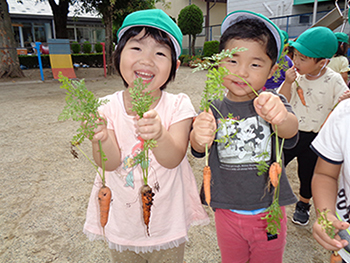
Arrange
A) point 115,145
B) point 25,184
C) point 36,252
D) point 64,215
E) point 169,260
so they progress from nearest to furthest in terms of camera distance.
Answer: point 115,145, point 169,260, point 36,252, point 64,215, point 25,184

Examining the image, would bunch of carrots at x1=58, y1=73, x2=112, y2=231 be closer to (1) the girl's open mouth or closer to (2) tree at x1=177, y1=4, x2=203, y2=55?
(1) the girl's open mouth

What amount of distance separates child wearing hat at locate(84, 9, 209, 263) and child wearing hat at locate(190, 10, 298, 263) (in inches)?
8.5

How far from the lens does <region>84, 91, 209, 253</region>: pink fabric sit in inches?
66.1

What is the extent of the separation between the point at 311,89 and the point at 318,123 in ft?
1.31

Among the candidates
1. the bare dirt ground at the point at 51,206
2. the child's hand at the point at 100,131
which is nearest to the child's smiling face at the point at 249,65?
the child's hand at the point at 100,131

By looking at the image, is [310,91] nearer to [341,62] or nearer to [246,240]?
[246,240]

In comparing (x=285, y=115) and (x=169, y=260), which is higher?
(x=285, y=115)

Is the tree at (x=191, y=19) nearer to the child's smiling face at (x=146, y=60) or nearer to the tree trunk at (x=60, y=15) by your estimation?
the tree trunk at (x=60, y=15)

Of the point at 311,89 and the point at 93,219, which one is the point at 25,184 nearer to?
the point at 93,219

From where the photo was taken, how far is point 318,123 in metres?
2.85

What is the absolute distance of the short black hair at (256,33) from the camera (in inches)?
62.1

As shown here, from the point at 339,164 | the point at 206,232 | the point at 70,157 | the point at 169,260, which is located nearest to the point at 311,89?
the point at 339,164

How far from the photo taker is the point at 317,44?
107 inches

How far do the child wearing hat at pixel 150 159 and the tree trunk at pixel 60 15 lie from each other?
15.7 m
